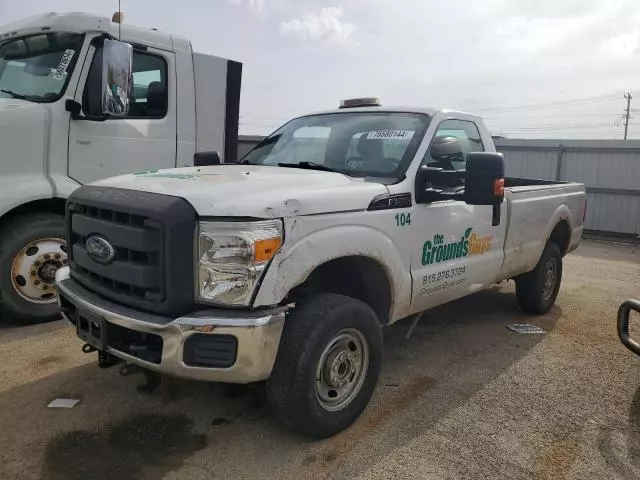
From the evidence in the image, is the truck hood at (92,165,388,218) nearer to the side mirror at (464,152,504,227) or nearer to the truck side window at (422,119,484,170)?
the side mirror at (464,152,504,227)

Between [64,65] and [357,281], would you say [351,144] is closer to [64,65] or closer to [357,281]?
[357,281]

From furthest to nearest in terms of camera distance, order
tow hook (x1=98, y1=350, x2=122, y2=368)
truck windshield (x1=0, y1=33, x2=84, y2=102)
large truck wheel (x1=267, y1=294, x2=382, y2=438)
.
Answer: truck windshield (x1=0, y1=33, x2=84, y2=102)
tow hook (x1=98, y1=350, x2=122, y2=368)
large truck wheel (x1=267, y1=294, x2=382, y2=438)

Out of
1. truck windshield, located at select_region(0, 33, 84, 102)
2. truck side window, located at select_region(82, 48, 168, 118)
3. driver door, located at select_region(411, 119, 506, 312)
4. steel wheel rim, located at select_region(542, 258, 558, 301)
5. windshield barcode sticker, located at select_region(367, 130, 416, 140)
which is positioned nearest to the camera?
driver door, located at select_region(411, 119, 506, 312)

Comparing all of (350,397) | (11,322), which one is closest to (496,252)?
(350,397)

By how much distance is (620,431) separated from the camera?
3.33m

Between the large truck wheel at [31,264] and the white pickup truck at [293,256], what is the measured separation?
5.27 feet

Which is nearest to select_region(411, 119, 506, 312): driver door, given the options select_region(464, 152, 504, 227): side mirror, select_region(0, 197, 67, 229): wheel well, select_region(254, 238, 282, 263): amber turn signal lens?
select_region(464, 152, 504, 227): side mirror

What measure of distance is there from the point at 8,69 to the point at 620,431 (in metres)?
5.98

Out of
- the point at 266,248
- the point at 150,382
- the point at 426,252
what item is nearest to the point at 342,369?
the point at 266,248

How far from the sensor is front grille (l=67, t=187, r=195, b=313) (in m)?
2.62

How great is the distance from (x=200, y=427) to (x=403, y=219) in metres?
1.79

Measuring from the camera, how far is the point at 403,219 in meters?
3.50

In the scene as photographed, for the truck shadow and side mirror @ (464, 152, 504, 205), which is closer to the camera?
the truck shadow

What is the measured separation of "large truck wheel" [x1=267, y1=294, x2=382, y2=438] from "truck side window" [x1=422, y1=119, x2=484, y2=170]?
4.42ft
